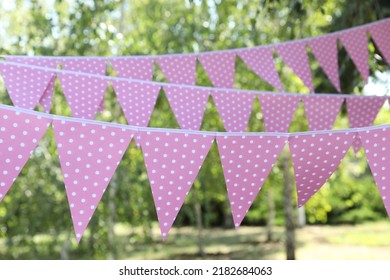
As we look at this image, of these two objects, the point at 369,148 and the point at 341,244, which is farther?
the point at 341,244

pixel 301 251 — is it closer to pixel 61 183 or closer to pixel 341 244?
pixel 341 244

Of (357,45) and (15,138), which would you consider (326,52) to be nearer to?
(357,45)

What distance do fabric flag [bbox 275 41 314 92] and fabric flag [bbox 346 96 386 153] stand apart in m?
0.32

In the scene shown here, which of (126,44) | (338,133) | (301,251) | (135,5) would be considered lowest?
(301,251)

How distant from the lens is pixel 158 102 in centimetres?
662

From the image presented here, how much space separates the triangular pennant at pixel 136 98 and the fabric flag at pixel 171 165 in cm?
89

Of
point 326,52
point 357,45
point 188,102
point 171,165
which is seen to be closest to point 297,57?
point 326,52

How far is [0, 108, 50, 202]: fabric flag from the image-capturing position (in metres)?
1.96

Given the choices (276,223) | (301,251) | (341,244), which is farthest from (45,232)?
(276,223)

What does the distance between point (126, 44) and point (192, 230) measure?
6.35 m

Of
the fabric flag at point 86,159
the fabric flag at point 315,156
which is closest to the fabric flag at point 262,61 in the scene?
the fabric flag at point 315,156

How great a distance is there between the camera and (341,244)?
365 inches

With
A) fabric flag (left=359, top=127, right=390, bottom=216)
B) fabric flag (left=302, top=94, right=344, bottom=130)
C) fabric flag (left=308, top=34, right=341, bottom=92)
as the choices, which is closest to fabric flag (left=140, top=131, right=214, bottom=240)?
fabric flag (left=359, top=127, right=390, bottom=216)

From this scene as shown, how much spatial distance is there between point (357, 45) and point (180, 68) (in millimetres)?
1112
